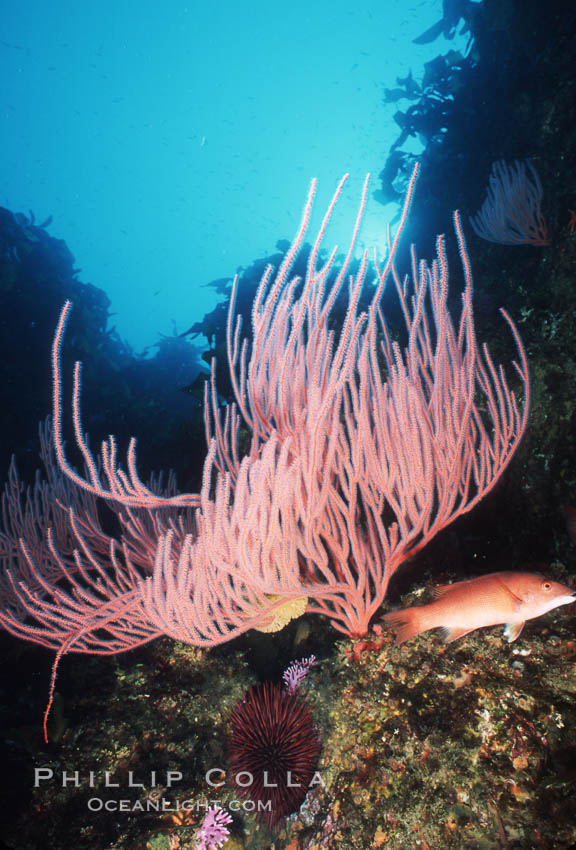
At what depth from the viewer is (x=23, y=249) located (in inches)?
393

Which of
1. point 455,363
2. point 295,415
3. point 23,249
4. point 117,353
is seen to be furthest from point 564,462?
point 117,353

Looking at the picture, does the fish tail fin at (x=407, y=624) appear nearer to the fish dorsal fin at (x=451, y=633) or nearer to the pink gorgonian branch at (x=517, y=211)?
the fish dorsal fin at (x=451, y=633)

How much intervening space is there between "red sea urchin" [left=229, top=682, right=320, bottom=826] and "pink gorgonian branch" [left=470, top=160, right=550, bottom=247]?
572 cm

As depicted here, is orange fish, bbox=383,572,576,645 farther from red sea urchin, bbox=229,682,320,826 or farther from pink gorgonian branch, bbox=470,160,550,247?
pink gorgonian branch, bbox=470,160,550,247

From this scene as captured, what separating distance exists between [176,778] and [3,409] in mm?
8198

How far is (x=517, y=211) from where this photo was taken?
16.8ft

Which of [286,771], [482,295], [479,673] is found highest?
[482,295]

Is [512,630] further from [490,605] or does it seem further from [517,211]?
[517,211]

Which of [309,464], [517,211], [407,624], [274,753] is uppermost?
[517,211]

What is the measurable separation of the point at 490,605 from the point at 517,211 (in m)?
5.39

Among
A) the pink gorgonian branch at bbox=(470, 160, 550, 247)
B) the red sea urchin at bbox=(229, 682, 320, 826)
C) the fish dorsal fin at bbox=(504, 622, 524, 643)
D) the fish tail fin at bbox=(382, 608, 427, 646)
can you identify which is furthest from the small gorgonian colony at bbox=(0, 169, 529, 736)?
the pink gorgonian branch at bbox=(470, 160, 550, 247)

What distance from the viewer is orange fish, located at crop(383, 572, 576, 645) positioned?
72.6 inches

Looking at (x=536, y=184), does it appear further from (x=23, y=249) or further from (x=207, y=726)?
(x=23, y=249)

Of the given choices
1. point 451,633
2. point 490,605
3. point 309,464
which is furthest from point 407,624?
point 309,464
